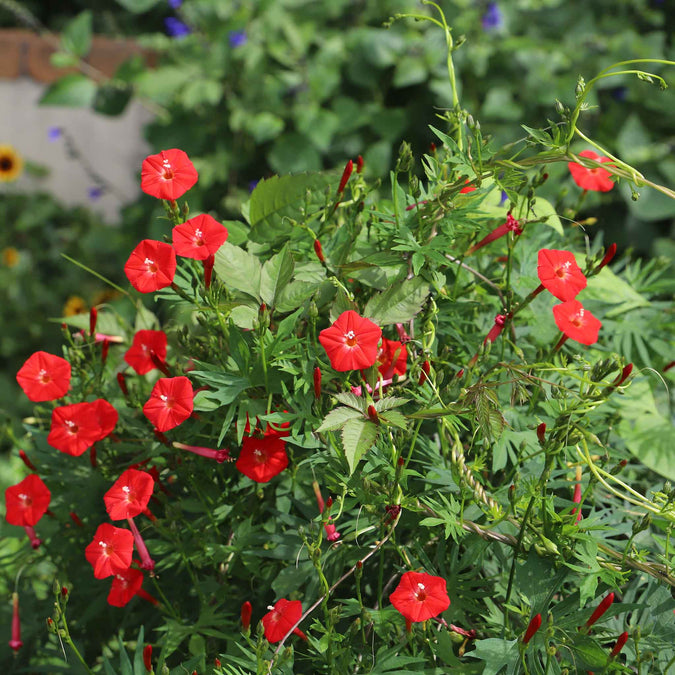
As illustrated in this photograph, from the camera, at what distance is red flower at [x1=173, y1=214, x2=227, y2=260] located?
0.89 m

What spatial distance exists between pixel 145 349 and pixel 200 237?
0.24m

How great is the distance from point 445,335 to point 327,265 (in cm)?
20

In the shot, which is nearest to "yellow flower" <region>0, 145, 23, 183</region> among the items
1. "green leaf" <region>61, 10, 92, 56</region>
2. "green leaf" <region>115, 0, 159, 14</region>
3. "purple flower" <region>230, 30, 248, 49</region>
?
"green leaf" <region>61, 10, 92, 56</region>

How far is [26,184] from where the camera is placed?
151 inches

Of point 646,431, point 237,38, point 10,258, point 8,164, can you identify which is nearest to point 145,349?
point 646,431

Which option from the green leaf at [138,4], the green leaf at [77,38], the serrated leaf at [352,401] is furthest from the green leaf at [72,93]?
the serrated leaf at [352,401]

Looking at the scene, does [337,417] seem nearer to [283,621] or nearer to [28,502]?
[283,621]

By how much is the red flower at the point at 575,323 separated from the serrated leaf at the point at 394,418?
220 millimetres

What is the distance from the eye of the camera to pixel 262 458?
0.91 metres

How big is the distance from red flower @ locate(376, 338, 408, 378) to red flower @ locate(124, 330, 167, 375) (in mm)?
300

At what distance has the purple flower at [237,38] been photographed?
2.90 meters

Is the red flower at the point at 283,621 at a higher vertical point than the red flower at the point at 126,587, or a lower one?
higher

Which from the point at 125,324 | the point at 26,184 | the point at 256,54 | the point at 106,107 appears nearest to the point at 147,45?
the point at 106,107

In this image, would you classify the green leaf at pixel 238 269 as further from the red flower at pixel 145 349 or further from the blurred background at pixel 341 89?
the blurred background at pixel 341 89
